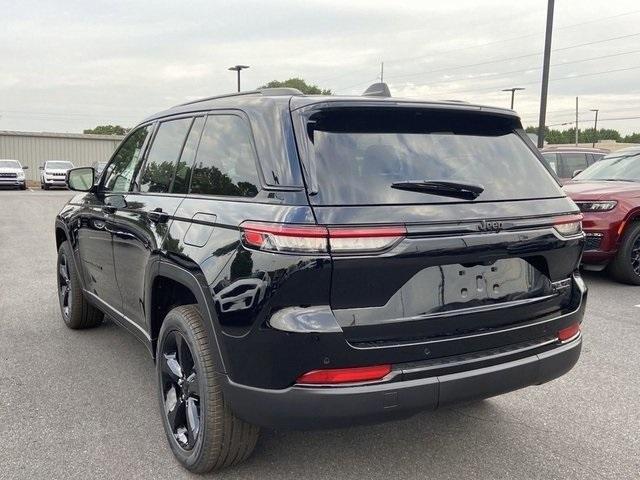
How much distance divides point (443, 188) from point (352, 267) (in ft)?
1.93

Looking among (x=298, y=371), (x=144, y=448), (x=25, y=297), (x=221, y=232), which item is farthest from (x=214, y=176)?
(x=25, y=297)

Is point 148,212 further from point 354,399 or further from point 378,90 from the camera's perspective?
point 354,399

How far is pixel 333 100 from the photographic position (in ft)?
8.39

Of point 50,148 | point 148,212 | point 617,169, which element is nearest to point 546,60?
point 617,169

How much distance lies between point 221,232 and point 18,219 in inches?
575

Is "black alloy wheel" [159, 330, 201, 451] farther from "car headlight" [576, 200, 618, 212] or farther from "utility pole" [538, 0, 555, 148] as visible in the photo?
"utility pole" [538, 0, 555, 148]

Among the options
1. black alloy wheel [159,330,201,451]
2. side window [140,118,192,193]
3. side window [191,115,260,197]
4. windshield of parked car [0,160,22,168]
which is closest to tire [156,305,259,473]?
black alloy wheel [159,330,201,451]

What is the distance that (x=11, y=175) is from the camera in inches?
1153

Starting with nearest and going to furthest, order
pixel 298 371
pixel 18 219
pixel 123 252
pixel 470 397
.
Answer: pixel 298 371 < pixel 470 397 < pixel 123 252 < pixel 18 219

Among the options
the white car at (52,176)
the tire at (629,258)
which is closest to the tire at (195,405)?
the tire at (629,258)

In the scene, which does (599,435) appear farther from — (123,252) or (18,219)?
(18,219)

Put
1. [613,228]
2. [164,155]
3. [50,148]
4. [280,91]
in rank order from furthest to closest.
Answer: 1. [50,148]
2. [613,228]
3. [164,155]
4. [280,91]

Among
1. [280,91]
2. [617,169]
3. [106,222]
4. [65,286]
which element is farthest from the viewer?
[617,169]

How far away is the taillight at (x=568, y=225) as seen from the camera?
2.84 m
